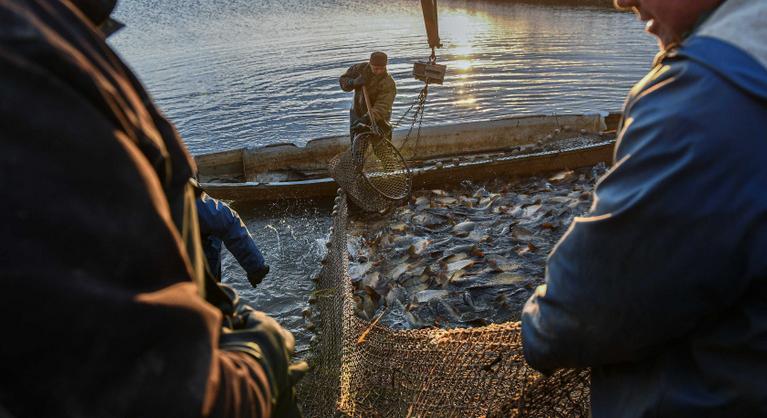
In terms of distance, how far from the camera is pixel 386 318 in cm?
520

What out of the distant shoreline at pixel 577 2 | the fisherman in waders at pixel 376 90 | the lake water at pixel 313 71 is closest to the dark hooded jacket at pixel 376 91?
the fisherman in waders at pixel 376 90

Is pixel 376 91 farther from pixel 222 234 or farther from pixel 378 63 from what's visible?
pixel 222 234

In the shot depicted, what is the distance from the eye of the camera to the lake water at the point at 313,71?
8.77 meters

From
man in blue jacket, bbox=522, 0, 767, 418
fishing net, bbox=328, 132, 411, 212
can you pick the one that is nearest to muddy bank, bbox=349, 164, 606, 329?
fishing net, bbox=328, 132, 411, 212

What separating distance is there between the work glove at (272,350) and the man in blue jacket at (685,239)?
81 centimetres

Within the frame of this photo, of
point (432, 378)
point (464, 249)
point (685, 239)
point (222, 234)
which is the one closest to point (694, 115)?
point (685, 239)

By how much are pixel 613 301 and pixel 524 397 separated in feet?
4.16

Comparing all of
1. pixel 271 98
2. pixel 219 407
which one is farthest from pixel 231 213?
pixel 271 98

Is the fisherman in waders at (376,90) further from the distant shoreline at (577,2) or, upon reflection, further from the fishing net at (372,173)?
the distant shoreline at (577,2)

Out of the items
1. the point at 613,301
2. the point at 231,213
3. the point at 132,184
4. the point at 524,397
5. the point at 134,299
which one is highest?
the point at 132,184

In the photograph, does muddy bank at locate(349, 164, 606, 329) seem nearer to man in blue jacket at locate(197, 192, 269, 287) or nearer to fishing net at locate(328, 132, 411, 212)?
fishing net at locate(328, 132, 411, 212)

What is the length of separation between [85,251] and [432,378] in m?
2.53

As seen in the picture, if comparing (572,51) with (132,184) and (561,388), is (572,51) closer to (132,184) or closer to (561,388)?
(561,388)

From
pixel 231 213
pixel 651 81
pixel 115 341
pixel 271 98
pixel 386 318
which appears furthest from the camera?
pixel 271 98
